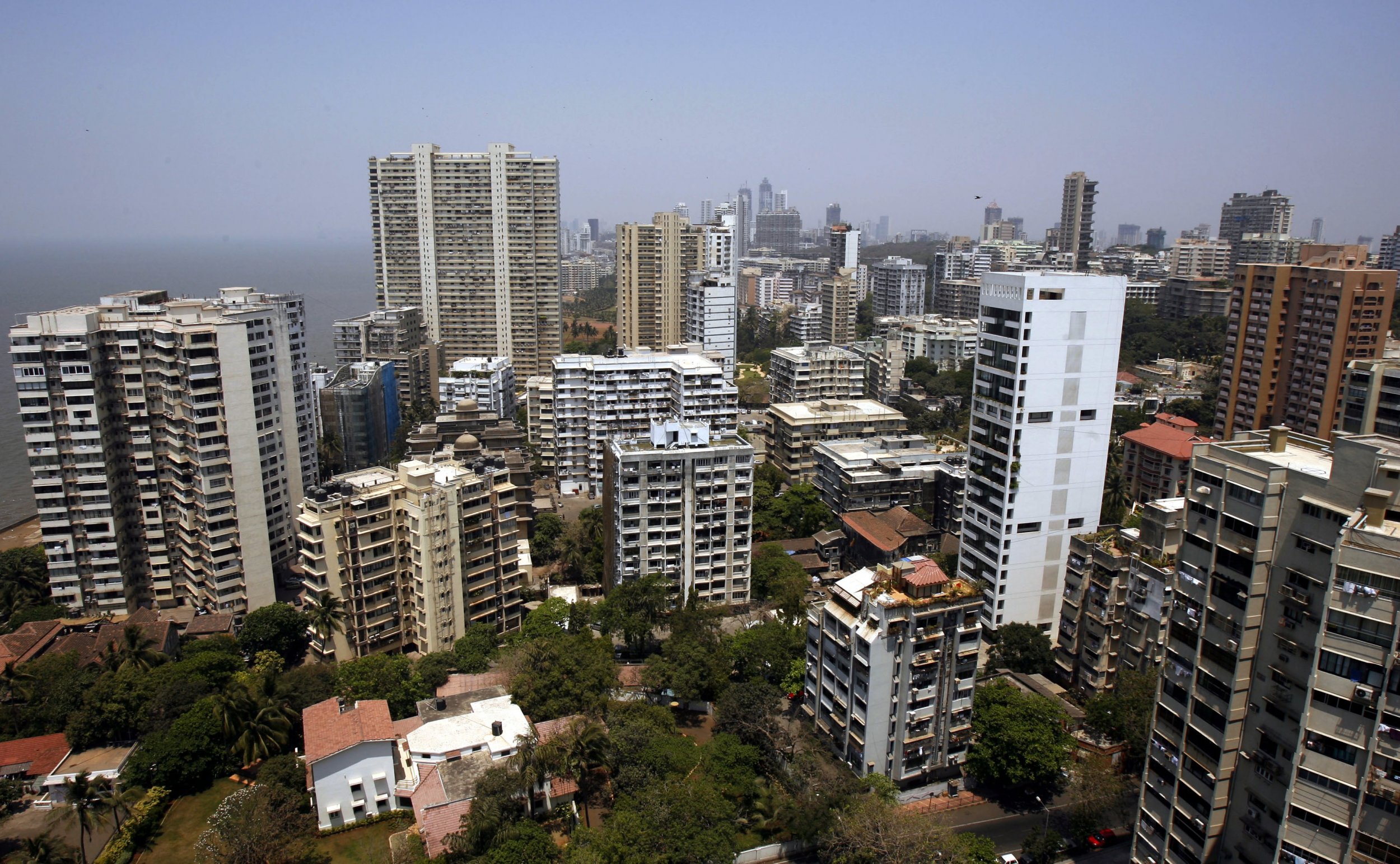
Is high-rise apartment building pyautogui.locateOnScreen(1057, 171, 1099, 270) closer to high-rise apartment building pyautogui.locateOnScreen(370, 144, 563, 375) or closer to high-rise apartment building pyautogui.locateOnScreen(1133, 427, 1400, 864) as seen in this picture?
high-rise apartment building pyautogui.locateOnScreen(370, 144, 563, 375)

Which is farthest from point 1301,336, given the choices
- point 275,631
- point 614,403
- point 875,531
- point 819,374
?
point 275,631

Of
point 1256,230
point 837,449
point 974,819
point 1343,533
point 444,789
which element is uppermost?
point 1256,230

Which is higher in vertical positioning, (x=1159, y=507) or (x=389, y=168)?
(x=389, y=168)

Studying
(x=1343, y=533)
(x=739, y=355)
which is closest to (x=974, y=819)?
(x=1343, y=533)

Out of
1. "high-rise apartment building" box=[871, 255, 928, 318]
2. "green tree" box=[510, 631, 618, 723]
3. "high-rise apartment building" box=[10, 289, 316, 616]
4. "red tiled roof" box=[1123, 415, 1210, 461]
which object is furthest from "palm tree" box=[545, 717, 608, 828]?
"high-rise apartment building" box=[871, 255, 928, 318]

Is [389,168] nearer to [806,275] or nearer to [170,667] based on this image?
[170,667]

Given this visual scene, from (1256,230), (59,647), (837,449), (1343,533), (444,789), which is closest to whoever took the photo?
(1343,533)
